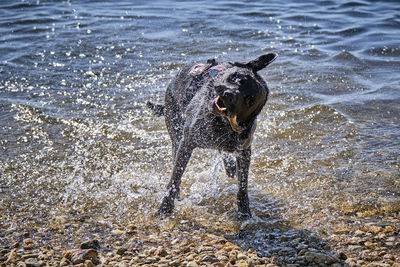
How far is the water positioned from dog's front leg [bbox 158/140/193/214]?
7.2 inches

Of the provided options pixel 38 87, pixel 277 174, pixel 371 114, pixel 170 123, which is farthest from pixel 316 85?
pixel 38 87

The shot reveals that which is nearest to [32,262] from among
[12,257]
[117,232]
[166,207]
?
[12,257]

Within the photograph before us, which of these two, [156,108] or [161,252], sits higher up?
[156,108]

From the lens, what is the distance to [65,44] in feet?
41.1

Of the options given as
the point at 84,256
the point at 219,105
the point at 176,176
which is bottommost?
the point at 84,256

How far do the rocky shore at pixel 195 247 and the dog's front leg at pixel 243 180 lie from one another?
1.00ft

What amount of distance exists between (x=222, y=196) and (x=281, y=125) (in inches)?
102

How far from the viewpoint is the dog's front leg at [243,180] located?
4910 millimetres

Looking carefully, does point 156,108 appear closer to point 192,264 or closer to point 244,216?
point 244,216

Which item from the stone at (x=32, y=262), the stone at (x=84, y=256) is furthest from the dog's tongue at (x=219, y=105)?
the stone at (x=32, y=262)

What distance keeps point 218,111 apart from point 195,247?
1.36m

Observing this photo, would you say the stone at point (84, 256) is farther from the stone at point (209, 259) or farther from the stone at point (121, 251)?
the stone at point (209, 259)

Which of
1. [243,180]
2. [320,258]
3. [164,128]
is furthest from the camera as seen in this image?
[164,128]

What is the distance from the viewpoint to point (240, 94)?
3.79 meters
